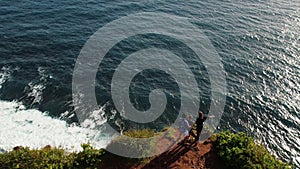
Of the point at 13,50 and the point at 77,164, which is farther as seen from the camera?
the point at 13,50

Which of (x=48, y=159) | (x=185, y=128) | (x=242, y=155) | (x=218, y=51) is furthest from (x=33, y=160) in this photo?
(x=218, y=51)

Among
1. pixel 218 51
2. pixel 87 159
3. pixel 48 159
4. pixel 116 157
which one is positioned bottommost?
pixel 116 157

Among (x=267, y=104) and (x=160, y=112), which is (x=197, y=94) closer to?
(x=160, y=112)

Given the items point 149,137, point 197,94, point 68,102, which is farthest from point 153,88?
point 149,137

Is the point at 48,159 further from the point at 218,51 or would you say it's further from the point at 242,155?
the point at 218,51

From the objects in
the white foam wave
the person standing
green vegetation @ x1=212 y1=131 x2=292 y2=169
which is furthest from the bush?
green vegetation @ x1=212 y1=131 x2=292 y2=169

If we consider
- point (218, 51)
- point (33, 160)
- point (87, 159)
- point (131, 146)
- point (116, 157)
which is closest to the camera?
point (33, 160)

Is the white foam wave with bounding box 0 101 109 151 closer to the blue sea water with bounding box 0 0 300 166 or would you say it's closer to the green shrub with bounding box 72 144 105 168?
the blue sea water with bounding box 0 0 300 166
